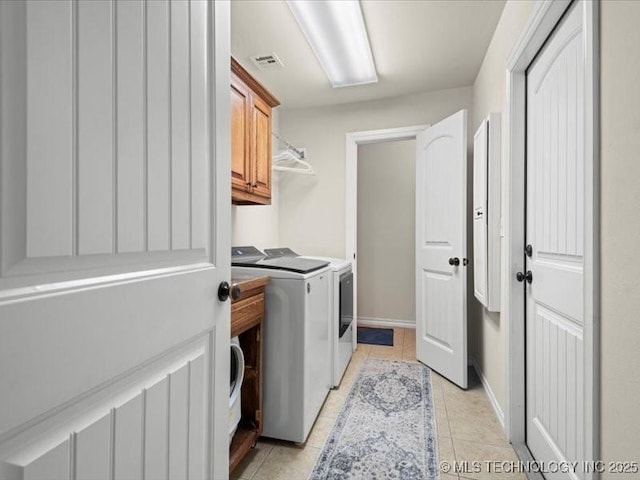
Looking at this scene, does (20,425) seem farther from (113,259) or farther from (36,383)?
(113,259)

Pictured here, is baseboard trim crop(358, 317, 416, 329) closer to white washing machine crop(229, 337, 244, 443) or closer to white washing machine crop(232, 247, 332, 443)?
white washing machine crop(232, 247, 332, 443)

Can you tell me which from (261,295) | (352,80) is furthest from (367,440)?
(352,80)

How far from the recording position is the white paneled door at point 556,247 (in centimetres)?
121

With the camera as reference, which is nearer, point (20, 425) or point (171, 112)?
point (20, 425)

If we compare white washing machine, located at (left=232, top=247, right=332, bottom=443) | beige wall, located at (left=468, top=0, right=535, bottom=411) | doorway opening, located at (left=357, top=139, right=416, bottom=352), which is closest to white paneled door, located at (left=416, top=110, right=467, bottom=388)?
beige wall, located at (left=468, top=0, right=535, bottom=411)

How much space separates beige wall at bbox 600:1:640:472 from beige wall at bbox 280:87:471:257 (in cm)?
236

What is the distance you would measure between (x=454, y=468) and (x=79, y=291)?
1.80 meters

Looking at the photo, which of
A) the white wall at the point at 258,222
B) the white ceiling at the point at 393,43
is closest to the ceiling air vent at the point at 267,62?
the white ceiling at the point at 393,43

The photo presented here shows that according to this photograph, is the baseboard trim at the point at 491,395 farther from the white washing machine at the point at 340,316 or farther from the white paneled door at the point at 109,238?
the white paneled door at the point at 109,238

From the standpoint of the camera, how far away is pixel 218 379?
0.96m

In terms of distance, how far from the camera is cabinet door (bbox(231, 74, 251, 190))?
188 cm

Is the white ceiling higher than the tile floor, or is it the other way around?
the white ceiling

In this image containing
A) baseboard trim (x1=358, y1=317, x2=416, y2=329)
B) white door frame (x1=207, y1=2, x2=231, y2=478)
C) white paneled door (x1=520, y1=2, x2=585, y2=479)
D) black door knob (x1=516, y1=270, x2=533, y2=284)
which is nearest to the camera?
white door frame (x1=207, y1=2, x2=231, y2=478)

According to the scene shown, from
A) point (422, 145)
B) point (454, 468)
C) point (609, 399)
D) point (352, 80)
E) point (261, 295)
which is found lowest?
point (454, 468)
